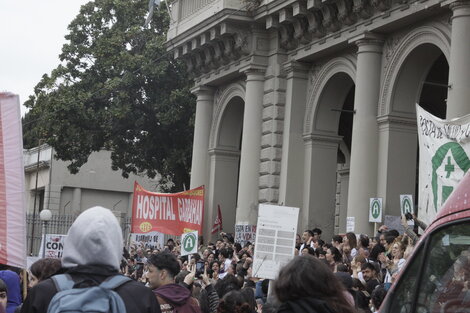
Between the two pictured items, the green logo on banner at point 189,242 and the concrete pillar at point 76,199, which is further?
the concrete pillar at point 76,199

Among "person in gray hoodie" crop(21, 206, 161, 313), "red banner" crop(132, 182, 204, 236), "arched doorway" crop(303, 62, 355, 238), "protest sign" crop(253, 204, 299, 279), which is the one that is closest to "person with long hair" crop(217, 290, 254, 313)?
→ "person in gray hoodie" crop(21, 206, 161, 313)

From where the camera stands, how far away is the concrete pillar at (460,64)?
19797 mm

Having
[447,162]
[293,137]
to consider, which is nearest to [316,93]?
[293,137]

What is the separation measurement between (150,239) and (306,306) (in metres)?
23.4

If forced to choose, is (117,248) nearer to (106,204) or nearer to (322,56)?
(322,56)

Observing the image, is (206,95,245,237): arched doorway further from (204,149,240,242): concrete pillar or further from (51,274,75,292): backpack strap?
(51,274,75,292): backpack strap

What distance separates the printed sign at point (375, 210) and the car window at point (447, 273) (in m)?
16.1

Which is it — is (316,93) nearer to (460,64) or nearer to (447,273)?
(460,64)

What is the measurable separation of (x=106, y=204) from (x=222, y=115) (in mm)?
32738

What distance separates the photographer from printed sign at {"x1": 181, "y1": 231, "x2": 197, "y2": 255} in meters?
20.2

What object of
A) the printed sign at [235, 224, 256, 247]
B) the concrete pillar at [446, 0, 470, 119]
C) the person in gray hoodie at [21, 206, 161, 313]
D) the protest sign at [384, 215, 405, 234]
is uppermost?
the concrete pillar at [446, 0, 470, 119]

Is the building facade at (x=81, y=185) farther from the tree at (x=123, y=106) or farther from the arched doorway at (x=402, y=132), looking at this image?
the arched doorway at (x=402, y=132)

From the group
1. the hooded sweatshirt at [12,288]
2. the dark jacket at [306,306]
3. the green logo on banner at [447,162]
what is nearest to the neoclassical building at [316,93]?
the green logo on banner at [447,162]

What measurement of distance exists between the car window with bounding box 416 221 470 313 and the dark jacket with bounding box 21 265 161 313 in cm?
161
